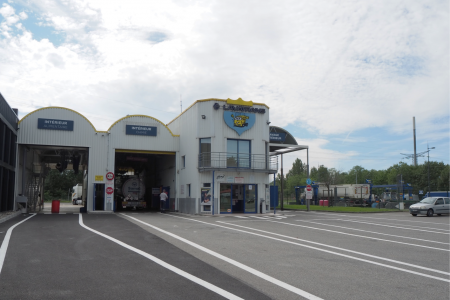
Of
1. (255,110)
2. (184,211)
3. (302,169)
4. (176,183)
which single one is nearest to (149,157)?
(176,183)

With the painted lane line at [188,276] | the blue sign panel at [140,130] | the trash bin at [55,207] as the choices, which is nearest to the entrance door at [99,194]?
the trash bin at [55,207]

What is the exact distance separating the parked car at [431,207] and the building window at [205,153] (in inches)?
584

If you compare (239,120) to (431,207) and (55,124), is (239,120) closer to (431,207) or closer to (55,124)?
(55,124)

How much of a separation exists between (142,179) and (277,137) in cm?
1340

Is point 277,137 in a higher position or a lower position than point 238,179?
higher

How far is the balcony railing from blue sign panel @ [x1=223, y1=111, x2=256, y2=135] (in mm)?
1866

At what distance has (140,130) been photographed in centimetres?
2898

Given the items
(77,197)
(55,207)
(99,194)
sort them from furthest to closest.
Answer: (77,197) → (99,194) → (55,207)

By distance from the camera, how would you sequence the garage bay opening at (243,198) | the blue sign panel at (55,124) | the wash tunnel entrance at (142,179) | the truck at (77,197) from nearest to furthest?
1. the blue sign panel at (55,124)
2. the garage bay opening at (243,198)
3. the wash tunnel entrance at (142,179)
4. the truck at (77,197)

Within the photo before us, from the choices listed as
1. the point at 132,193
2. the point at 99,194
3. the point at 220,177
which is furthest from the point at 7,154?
the point at 220,177

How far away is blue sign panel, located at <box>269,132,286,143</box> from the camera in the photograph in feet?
105

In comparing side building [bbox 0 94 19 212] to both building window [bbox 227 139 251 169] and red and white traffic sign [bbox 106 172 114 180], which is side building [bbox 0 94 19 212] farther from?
building window [bbox 227 139 251 169]

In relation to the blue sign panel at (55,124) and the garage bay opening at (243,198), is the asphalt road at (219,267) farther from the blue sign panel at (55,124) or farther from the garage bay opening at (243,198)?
the blue sign panel at (55,124)

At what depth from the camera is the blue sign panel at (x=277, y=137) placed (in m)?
32.0
